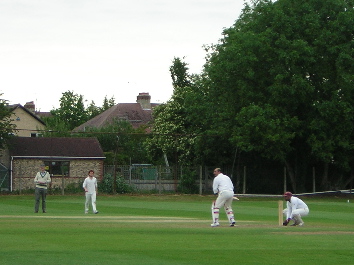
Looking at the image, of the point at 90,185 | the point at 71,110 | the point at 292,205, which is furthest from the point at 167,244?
the point at 71,110

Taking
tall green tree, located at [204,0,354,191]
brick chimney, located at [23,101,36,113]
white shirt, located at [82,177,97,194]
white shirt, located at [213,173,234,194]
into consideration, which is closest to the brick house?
tall green tree, located at [204,0,354,191]

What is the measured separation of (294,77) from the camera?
4722cm

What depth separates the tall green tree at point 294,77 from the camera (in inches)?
1864

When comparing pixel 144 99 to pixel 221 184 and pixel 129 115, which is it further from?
pixel 221 184

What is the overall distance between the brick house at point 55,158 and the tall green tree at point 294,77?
51.6ft

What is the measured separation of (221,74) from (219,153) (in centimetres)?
758

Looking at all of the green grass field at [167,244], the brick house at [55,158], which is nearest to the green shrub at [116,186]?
the brick house at [55,158]

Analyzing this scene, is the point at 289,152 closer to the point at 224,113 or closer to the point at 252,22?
the point at 224,113

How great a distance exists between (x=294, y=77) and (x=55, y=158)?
22.6 m

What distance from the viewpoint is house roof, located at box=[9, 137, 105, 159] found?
6094 cm

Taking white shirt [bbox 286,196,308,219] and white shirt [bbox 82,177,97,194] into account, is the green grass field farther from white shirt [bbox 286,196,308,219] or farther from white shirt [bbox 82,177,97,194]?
white shirt [bbox 82,177,97,194]

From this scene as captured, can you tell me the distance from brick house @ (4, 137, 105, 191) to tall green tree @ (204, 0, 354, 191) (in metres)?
15.7

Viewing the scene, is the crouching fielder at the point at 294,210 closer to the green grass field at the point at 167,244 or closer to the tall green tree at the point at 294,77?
the green grass field at the point at 167,244

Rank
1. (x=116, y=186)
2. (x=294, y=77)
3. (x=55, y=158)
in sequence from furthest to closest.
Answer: (x=55, y=158) < (x=116, y=186) < (x=294, y=77)
